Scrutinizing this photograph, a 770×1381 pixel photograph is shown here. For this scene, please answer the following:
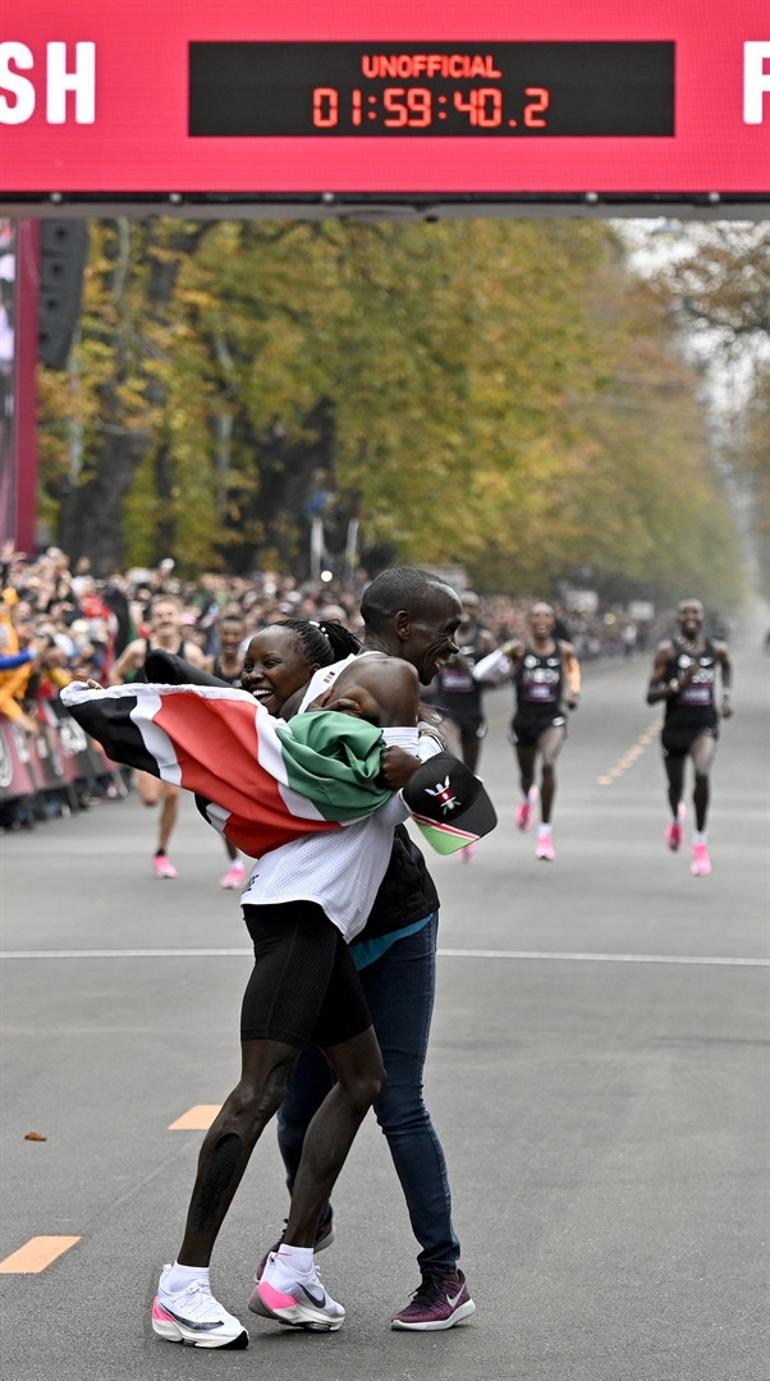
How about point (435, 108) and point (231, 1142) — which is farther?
point (435, 108)

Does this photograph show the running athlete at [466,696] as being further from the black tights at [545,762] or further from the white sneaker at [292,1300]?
the white sneaker at [292,1300]

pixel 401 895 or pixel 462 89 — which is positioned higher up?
pixel 462 89

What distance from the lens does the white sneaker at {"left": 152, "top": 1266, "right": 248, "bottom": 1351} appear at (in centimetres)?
608

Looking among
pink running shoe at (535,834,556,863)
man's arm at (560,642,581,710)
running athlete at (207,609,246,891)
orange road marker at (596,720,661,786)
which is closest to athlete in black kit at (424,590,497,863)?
man's arm at (560,642,581,710)

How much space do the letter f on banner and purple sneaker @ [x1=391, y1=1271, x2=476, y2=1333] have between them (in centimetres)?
977

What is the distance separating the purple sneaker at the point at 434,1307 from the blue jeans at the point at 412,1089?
32 mm

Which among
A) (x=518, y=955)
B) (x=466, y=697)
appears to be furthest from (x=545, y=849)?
(x=518, y=955)

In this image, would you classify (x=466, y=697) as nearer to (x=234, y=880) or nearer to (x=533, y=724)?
(x=533, y=724)

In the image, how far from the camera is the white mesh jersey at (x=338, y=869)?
238 inches

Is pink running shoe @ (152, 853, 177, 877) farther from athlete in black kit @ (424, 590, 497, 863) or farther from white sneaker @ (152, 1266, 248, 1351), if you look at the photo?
white sneaker @ (152, 1266, 248, 1351)

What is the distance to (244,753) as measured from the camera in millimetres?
6129

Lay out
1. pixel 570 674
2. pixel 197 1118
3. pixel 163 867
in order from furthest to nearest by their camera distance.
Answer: pixel 570 674 → pixel 163 867 → pixel 197 1118

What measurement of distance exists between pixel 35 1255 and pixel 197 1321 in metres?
1.04

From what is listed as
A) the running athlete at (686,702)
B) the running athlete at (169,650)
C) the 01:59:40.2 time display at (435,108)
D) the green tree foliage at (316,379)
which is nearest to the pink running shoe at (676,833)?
the running athlete at (686,702)
